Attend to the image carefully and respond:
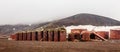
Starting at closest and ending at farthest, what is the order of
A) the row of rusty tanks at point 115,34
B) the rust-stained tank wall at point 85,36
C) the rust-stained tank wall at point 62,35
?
the rust-stained tank wall at point 62,35
the rust-stained tank wall at point 85,36
the row of rusty tanks at point 115,34

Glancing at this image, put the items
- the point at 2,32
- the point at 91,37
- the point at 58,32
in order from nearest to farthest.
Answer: the point at 58,32 < the point at 91,37 < the point at 2,32

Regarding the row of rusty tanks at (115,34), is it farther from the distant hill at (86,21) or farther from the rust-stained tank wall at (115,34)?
the distant hill at (86,21)

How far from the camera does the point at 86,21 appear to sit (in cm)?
12044

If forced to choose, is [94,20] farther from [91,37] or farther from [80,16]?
[91,37]

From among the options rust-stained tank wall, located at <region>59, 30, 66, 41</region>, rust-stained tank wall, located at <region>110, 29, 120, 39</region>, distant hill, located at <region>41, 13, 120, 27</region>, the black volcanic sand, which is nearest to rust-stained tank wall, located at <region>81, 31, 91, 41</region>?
rust-stained tank wall, located at <region>59, 30, 66, 41</region>

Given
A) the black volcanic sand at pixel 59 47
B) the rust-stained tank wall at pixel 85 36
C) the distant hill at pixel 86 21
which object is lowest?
the black volcanic sand at pixel 59 47

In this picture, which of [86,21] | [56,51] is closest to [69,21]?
[86,21]

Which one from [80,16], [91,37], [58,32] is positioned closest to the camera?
[58,32]

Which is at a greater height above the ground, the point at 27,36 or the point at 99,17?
the point at 99,17

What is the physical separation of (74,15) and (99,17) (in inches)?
470

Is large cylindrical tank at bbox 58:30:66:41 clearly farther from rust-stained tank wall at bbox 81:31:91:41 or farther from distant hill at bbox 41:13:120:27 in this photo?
distant hill at bbox 41:13:120:27

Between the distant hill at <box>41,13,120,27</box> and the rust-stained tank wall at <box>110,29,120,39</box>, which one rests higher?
the distant hill at <box>41,13,120,27</box>

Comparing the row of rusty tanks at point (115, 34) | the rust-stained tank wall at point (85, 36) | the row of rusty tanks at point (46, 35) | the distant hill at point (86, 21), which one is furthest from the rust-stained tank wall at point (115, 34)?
→ the distant hill at point (86, 21)

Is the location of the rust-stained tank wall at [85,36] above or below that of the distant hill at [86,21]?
below
